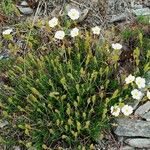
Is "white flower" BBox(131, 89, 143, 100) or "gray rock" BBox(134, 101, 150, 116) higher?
"white flower" BBox(131, 89, 143, 100)

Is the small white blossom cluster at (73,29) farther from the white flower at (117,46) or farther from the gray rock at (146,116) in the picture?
the gray rock at (146,116)

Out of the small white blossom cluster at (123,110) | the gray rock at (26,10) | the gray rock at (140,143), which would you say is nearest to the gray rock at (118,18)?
the gray rock at (26,10)

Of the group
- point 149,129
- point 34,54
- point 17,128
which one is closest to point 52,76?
point 34,54

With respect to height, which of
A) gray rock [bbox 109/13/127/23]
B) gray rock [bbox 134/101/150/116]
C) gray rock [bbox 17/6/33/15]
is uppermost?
gray rock [bbox 17/6/33/15]

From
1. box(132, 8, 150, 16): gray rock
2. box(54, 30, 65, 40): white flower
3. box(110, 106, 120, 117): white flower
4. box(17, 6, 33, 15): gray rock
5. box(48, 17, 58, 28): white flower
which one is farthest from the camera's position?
box(17, 6, 33, 15): gray rock

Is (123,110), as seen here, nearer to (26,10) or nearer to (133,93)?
(133,93)

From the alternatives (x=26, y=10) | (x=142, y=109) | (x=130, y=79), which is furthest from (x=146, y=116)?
(x=26, y=10)

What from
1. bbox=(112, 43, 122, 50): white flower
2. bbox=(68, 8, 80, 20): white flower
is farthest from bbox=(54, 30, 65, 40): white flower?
bbox=(112, 43, 122, 50): white flower

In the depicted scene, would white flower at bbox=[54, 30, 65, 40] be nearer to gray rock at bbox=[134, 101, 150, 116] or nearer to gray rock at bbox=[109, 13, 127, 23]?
gray rock at bbox=[109, 13, 127, 23]
